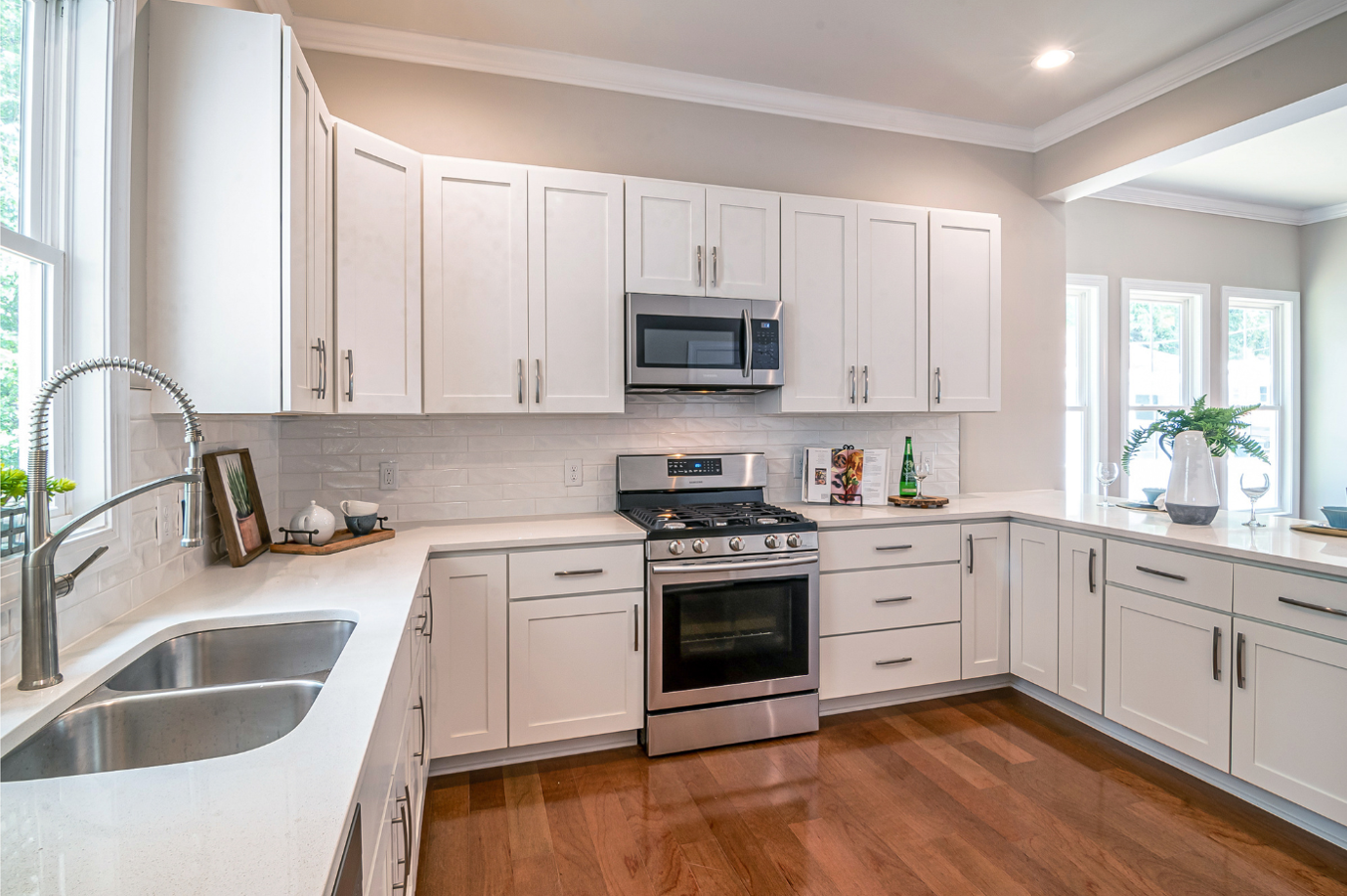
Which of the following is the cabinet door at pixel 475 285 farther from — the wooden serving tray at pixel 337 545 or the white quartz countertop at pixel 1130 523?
the white quartz countertop at pixel 1130 523

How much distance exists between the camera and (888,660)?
306 cm

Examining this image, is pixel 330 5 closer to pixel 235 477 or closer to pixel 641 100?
pixel 641 100

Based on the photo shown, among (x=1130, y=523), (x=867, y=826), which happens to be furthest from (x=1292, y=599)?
(x=867, y=826)

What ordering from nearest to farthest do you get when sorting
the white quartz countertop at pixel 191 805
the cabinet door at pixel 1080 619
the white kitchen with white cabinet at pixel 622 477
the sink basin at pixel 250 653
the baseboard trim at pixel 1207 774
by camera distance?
the white quartz countertop at pixel 191 805 → the white kitchen with white cabinet at pixel 622 477 → the sink basin at pixel 250 653 → the baseboard trim at pixel 1207 774 → the cabinet door at pixel 1080 619

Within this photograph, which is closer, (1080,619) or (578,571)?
(578,571)

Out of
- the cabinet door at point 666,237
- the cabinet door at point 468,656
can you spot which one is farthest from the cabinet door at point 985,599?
the cabinet door at point 468,656

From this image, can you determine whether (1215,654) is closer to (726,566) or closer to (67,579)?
(726,566)

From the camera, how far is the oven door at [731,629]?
2.66 meters

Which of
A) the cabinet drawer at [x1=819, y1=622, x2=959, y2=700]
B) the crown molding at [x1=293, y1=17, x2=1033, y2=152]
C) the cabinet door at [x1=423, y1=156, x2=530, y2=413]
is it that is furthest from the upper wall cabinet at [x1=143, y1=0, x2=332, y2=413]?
the cabinet drawer at [x1=819, y1=622, x2=959, y2=700]

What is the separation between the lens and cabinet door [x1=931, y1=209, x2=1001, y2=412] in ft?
11.2

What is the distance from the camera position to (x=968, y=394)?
347 centimetres

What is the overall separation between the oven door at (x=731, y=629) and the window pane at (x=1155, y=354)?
3.44 metres

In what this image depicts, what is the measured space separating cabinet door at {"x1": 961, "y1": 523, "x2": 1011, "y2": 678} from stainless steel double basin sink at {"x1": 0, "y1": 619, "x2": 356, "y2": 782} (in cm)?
276

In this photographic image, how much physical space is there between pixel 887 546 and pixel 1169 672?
1071 millimetres
